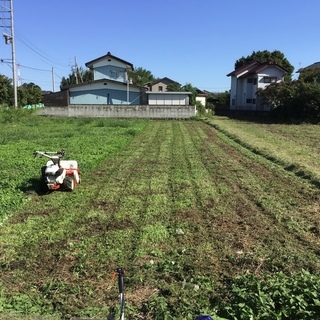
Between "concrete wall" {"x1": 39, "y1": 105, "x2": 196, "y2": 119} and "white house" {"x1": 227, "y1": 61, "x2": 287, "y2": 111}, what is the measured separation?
447 inches

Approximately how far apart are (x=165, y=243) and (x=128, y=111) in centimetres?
2690

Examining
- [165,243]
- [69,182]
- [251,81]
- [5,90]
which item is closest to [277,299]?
[165,243]

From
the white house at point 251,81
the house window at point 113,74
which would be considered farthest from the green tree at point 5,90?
the white house at point 251,81

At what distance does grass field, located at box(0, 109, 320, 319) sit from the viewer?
118 inches

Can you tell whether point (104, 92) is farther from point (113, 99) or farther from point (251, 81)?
point (251, 81)

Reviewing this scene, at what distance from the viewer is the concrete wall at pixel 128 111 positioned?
30.2 metres

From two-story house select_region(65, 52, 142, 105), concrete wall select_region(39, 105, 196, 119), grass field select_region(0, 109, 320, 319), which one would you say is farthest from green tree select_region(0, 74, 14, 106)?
grass field select_region(0, 109, 320, 319)

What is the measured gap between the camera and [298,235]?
4.55 m

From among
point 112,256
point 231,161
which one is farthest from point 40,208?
point 231,161

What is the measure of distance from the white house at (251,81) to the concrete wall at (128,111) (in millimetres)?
11361

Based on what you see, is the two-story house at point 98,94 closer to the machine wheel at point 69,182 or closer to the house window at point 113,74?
the house window at point 113,74

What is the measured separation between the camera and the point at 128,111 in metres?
30.5

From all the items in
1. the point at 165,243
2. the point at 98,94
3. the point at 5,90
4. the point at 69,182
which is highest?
the point at 5,90

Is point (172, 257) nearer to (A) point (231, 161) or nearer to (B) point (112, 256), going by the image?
(B) point (112, 256)
